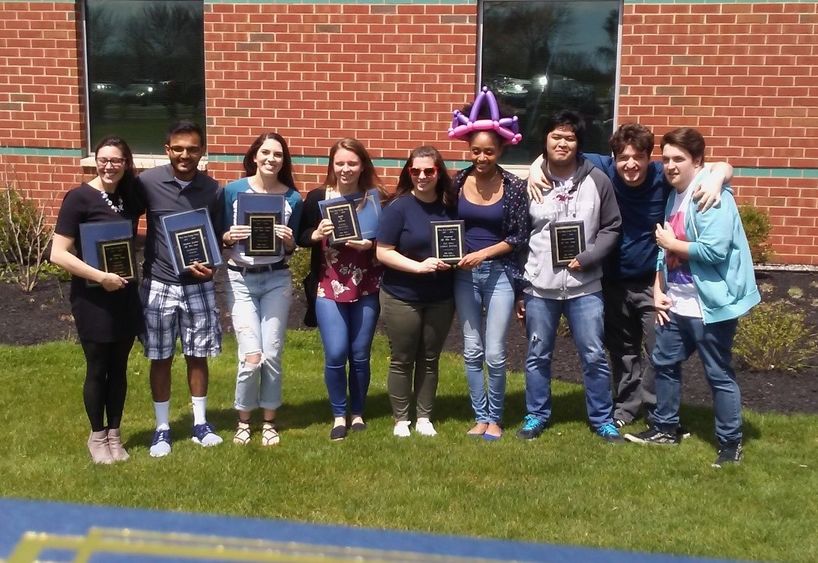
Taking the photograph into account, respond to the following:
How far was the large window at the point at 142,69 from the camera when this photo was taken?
10266 millimetres

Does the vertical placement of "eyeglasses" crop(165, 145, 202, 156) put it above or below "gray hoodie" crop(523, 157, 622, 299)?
above

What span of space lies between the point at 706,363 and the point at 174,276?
2915mm

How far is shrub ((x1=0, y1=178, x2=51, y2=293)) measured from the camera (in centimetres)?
891

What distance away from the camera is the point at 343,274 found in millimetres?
5180

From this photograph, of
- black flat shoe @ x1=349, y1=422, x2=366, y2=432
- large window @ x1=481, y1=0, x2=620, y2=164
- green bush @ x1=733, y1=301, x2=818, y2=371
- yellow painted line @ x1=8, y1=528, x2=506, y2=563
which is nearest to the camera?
yellow painted line @ x1=8, y1=528, x2=506, y2=563

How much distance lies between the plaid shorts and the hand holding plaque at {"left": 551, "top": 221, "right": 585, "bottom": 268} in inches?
75.8

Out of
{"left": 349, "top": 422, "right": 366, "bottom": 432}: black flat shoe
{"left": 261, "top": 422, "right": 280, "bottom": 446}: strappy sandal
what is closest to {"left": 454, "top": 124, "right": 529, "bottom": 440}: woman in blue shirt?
{"left": 349, "top": 422, "right": 366, "bottom": 432}: black flat shoe

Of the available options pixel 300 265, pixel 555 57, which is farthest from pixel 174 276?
pixel 555 57

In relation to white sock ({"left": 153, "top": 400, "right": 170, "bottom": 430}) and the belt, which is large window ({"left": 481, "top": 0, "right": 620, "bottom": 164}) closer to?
the belt

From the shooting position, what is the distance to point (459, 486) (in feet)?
15.4

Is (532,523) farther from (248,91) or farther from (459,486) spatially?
(248,91)

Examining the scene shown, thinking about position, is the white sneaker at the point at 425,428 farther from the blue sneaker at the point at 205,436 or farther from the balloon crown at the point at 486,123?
the balloon crown at the point at 486,123

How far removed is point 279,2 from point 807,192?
582 cm

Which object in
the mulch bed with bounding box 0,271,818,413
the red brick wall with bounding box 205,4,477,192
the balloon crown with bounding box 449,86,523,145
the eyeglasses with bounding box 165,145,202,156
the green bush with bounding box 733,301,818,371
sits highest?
the red brick wall with bounding box 205,4,477,192
